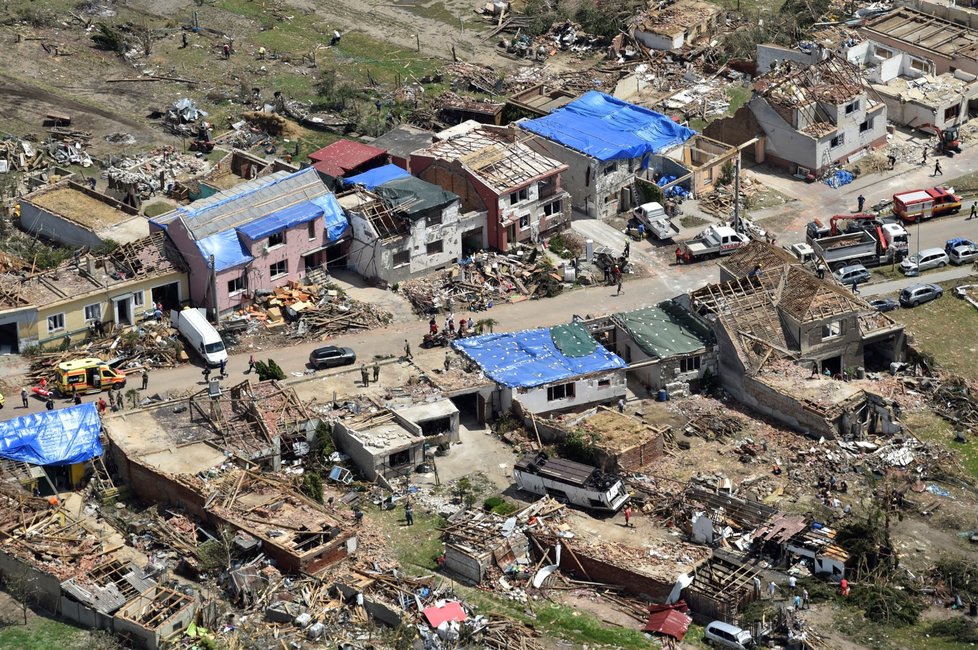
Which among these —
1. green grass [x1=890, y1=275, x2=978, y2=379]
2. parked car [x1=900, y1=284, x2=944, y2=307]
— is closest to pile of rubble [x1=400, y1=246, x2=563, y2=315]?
parked car [x1=900, y1=284, x2=944, y2=307]

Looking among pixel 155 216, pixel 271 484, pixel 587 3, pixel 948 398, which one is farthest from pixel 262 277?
pixel 587 3

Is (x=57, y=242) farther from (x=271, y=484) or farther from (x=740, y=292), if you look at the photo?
(x=740, y=292)

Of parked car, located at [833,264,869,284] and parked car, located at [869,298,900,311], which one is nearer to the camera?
parked car, located at [869,298,900,311]

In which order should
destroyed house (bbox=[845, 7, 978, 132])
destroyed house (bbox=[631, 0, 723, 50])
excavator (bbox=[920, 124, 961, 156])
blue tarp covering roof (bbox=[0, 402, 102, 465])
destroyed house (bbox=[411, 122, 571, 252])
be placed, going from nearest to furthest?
1. blue tarp covering roof (bbox=[0, 402, 102, 465])
2. destroyed house (bbox=[411, 122, 571, 252])
3. excavator (bbox=[920, 124, 961, 156])
4. destroyed house (bbox=[845, 7, 978, 132])
5. destroyed house (bbox=[631, 0, 723, 50])

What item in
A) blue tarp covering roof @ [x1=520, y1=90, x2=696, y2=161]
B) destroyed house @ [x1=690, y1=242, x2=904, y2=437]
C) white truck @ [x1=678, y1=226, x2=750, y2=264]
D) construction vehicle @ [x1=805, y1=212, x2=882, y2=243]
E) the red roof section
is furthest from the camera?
blue tarp covering roof @ [x1=520, y1=90, x2=696, y2=161]

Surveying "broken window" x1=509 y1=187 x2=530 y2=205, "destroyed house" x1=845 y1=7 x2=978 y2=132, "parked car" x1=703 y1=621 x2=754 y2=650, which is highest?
"broken window" x1=509 y1=187 x2=530 y2=205

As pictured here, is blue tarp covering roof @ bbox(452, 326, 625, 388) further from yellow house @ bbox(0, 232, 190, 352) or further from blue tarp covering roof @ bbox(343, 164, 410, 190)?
yellow house @ bbox(0, 232, 190, 352)

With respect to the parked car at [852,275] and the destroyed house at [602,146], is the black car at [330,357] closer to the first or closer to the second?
the destroyed house at [602,146]

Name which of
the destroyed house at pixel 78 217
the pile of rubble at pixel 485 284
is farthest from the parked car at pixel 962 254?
the destroyed house at pixel 78 217
